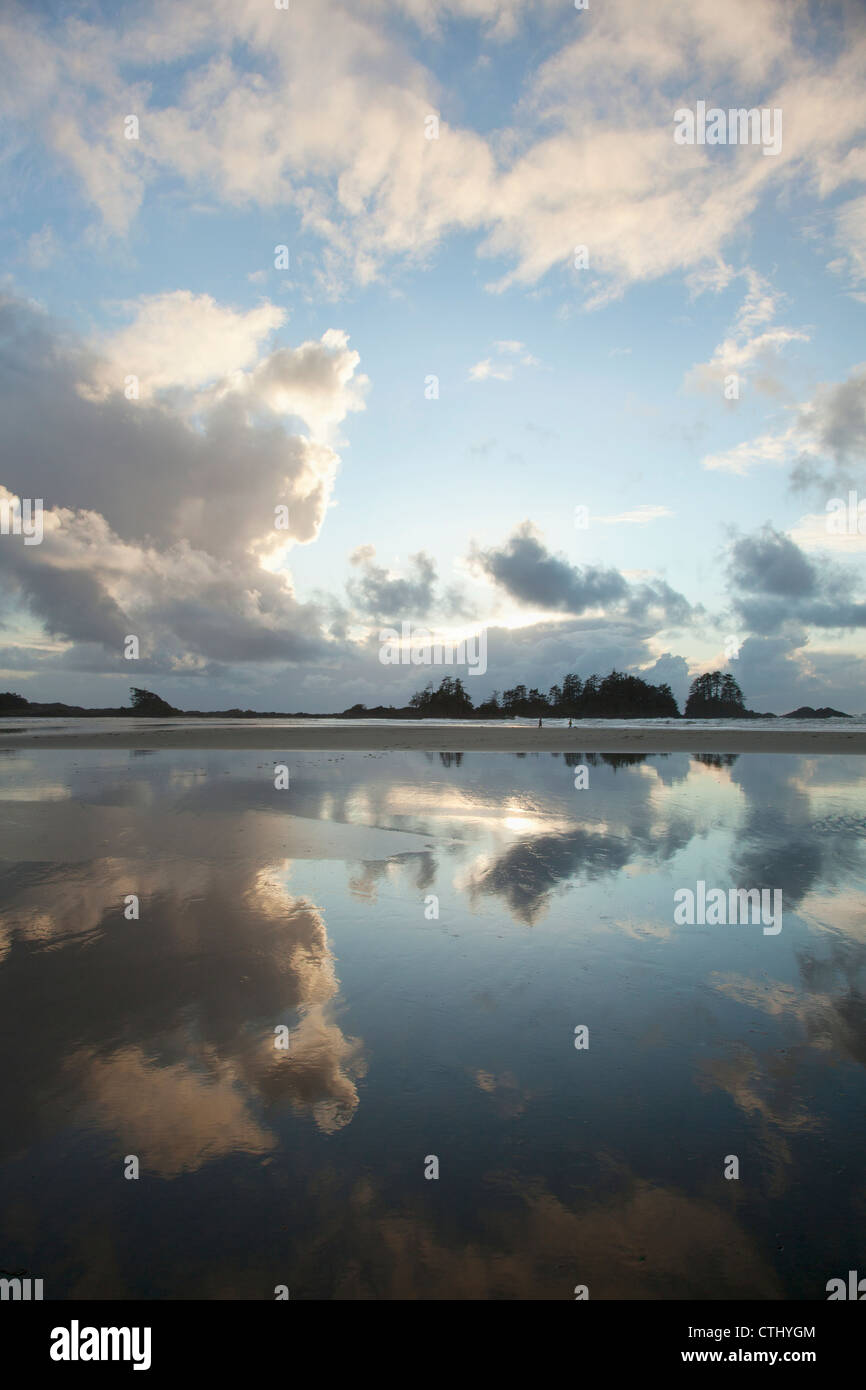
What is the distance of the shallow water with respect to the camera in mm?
3605

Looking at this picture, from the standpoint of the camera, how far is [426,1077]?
523 centimetres

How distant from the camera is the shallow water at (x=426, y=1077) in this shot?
3605 mm

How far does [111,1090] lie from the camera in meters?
5.07

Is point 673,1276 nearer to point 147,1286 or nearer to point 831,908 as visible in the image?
point 147,1286

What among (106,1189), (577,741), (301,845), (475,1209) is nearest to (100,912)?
(301,845)

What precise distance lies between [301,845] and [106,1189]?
9.38m

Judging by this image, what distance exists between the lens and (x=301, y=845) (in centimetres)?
1339

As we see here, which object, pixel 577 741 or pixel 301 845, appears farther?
pixel 577 741
